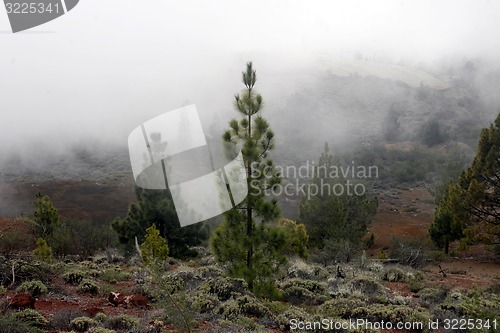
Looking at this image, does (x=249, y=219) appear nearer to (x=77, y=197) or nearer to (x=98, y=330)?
(x=98, y=330)

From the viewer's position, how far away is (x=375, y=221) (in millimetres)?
47750

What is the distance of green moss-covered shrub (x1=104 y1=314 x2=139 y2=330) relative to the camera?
802cm

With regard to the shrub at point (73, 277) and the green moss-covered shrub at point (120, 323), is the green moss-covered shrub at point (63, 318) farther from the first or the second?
the shrub at point (73, 277)

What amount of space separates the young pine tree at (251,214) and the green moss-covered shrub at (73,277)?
4204 millimetres

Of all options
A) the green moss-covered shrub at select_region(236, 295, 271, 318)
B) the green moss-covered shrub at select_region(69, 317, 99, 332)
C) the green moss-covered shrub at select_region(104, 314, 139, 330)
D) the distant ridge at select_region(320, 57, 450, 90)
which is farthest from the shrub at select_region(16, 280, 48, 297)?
the distant ridge at select_region(320, 57, 450, 90)

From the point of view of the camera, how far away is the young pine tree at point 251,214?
36.1 ft

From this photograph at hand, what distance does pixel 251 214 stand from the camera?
448 inches

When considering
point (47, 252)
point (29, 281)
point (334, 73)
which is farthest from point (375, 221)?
point (334, 73)

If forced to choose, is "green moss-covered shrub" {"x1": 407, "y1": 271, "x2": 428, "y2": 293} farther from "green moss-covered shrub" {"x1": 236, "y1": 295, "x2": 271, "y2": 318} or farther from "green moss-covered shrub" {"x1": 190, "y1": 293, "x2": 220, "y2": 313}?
"green moss-covered shrub" {"x1": 190, "y1": 293, "x2": 220, "y2": 313}

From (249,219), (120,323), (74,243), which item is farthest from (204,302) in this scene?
(74,243)

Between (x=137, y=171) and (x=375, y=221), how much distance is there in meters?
33.4

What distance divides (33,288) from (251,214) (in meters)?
5.76

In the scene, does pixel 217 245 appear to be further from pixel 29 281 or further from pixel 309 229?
pixel 309 229

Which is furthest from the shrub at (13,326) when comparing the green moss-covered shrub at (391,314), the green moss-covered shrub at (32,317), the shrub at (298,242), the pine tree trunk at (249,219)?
the shrub at (298,242)
